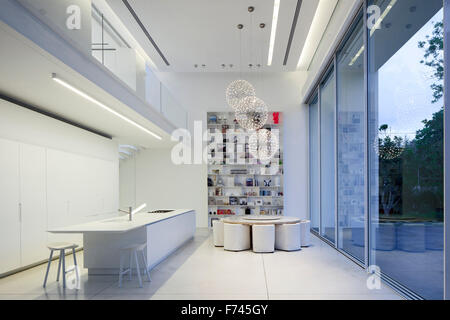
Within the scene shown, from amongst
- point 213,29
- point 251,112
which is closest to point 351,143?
point 251,112

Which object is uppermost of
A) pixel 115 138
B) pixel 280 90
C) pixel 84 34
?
pixel 280 90

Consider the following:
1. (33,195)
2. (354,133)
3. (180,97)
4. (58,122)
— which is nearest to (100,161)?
(58,122)

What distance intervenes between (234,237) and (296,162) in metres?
5.00

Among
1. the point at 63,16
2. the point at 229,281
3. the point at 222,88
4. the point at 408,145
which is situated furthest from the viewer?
the point at 222,88

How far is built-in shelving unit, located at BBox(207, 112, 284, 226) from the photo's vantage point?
36.7 ft

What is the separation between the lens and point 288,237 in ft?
23.2

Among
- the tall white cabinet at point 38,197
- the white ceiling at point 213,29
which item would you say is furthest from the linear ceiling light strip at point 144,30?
the tall white cabinet at point 38,197

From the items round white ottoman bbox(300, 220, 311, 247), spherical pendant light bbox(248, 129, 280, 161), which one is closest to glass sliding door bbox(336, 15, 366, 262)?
round white ottoman bbox(300, 220, 311, 247)

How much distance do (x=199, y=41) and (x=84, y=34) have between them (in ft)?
14.4

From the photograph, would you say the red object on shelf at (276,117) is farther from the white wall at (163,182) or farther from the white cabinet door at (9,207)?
the white cabinet door at (9,207)

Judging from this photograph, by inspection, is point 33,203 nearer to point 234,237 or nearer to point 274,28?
point 234,237

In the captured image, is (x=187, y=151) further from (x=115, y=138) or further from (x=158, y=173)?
(x=115, y=138)

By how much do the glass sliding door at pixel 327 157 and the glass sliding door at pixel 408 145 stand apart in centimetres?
279

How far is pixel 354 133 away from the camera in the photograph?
5.98 m
